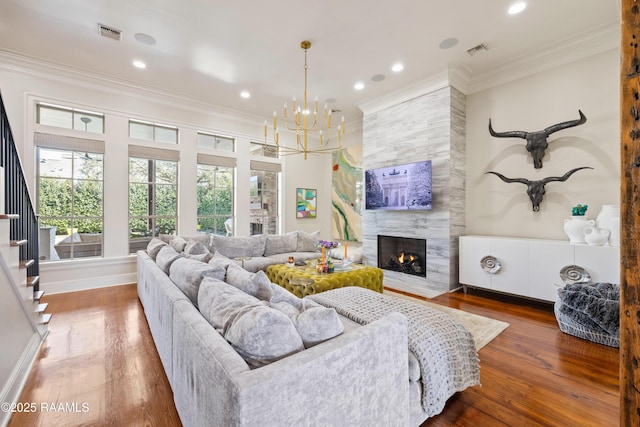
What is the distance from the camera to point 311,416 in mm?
1053

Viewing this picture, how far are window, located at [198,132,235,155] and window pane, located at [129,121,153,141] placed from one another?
844 millimetres

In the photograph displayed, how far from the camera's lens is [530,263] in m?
3.47

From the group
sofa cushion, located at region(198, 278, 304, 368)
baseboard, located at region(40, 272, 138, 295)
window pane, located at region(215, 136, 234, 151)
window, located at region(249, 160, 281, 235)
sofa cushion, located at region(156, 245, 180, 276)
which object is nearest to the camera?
sofa cushion, located at region(198, 278, 304, 368)

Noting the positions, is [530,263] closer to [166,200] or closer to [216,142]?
[216,142]

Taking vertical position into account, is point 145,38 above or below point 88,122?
above

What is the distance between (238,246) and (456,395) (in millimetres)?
3690

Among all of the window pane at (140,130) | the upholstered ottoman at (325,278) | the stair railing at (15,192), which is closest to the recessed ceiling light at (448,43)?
the upholstered ottoman at (325,278)

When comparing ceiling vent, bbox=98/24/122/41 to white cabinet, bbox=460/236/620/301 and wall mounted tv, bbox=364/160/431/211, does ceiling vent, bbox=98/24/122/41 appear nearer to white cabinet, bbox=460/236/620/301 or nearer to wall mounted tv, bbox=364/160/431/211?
wall mounted tv, bbox=364/160/431/211

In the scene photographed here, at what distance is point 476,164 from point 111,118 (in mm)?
5940

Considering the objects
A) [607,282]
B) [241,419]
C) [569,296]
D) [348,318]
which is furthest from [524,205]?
[241,419]

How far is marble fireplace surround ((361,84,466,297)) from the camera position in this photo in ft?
13.8

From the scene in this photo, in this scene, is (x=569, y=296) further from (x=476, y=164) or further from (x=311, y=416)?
(x=311, y=416)

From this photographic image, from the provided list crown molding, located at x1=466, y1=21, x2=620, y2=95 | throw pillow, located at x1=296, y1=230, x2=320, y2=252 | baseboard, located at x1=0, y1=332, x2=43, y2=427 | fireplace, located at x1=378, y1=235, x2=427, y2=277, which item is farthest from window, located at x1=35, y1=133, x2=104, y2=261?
crown molding, located at x1=466, y1=21, x2=620, y2=95

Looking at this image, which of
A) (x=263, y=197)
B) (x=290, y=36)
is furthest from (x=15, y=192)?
(x=263, y=197)
